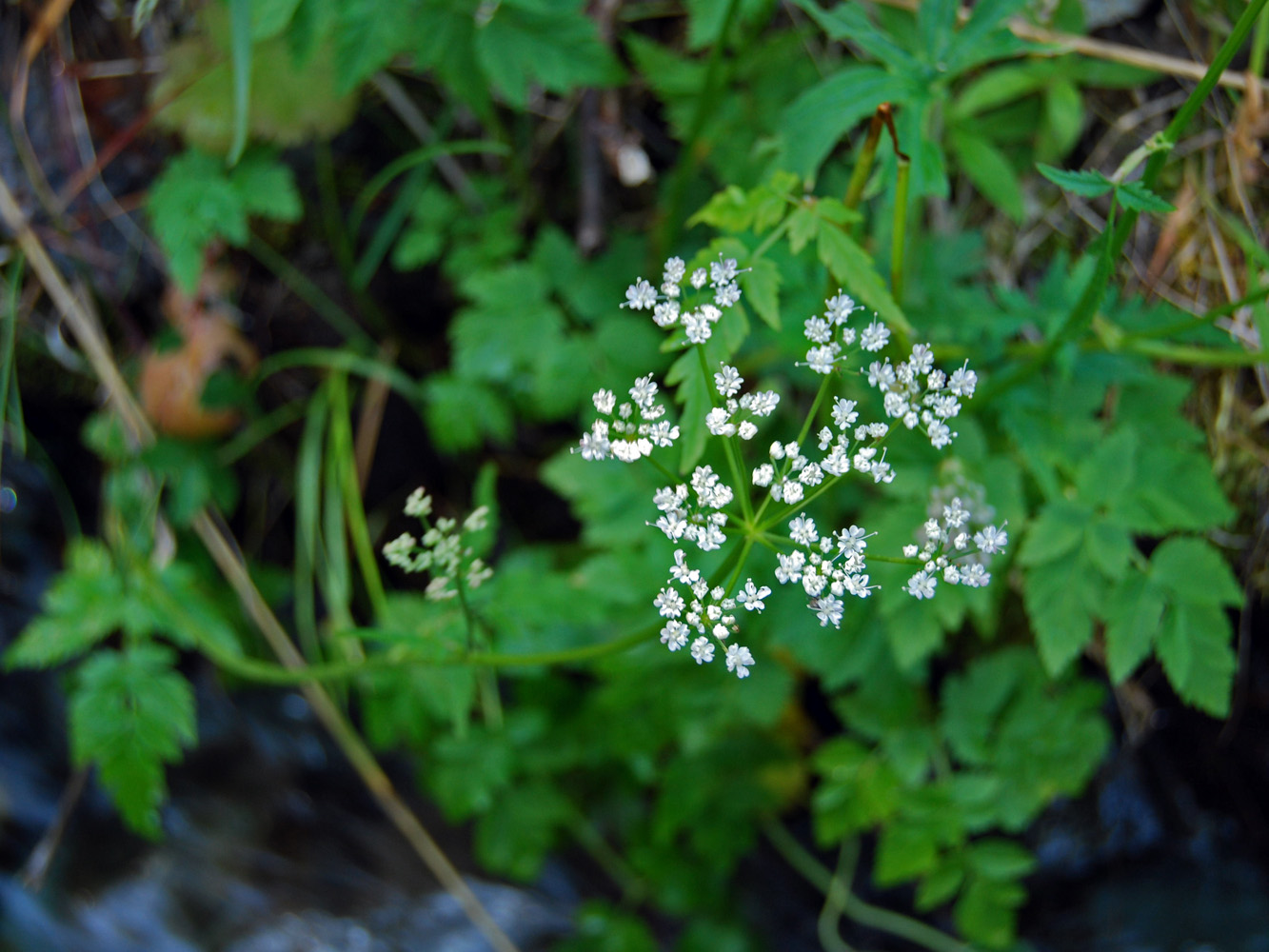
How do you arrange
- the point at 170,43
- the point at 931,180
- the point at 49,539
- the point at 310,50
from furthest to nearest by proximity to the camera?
the point at 49,539, the point at 170,43, the point at 310,50, the point at 931,180

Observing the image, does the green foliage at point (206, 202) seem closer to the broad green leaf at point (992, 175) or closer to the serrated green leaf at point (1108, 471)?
the broad green leaf at point (992, 175)

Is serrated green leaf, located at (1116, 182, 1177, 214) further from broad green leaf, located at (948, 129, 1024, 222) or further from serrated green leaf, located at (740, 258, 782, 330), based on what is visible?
broad green leaf, located at (948, 129, 1024, 222)

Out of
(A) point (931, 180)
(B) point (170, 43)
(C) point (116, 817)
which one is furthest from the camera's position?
(C) point (116, 817)

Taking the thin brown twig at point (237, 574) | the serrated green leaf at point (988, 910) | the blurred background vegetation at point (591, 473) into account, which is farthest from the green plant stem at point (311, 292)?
the serrated green leaf at point (988, 910)

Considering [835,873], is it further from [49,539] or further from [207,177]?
[49,539]

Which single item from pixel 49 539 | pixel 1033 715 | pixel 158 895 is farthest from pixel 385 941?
pixel 1033 715

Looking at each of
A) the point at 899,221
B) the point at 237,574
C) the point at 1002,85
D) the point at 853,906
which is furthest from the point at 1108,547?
the point at 237,574

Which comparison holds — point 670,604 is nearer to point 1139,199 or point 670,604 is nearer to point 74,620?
point 1139,199
